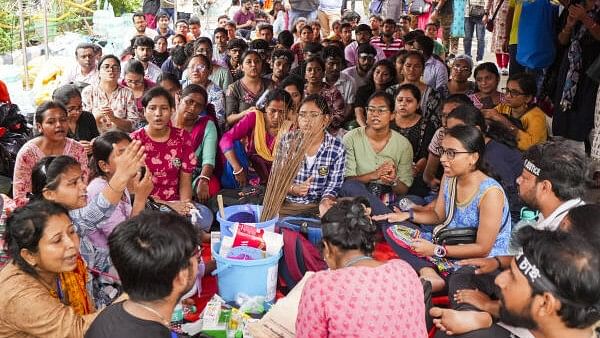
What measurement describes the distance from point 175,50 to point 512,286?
16.8 feet

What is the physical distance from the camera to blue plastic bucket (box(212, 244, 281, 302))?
2.60 m

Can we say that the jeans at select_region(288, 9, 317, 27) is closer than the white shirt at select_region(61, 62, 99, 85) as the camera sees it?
No

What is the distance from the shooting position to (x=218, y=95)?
4.93 meters

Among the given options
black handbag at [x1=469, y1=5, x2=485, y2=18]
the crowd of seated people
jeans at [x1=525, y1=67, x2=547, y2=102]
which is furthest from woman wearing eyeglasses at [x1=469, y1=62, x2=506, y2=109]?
black handbag at [x1=469, y1=5, x2=485, y2=18]

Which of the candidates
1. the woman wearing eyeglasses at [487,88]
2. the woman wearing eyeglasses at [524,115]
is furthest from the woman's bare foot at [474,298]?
the woman wearing eyeglasses at [487,88]

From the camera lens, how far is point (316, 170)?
355 cm

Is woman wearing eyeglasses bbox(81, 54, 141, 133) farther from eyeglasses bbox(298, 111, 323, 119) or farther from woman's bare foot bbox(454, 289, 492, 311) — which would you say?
woman's bare foot bbox(454, 289, 492, 311)

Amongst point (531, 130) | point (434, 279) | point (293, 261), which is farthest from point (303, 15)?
point (434, 279)

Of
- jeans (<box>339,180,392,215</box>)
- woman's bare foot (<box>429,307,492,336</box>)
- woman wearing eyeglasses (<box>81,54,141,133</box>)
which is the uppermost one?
woman wearing eyeglasses (<box>81,54,141,133</box>)

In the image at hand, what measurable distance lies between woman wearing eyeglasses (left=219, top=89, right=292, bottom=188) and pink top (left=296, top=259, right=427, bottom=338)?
2181 millimetres

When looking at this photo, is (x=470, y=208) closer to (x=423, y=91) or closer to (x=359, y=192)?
(x=359, y=192)

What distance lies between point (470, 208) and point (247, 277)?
3.61ft

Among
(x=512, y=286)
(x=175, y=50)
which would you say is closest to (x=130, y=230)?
(x=512, y=286)

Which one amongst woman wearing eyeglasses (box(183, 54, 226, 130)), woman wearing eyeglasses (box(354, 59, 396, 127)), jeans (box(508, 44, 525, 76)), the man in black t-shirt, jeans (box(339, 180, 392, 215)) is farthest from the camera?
jeans (box(508, 44, 525, 76))
